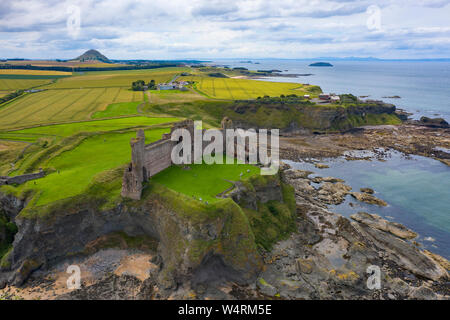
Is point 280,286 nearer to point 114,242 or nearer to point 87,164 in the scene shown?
point 114,242

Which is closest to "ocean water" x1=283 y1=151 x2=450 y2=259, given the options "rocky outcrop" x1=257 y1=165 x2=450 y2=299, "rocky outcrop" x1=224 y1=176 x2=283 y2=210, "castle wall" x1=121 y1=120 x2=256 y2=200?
"rocky outcrop" x1=257 y1=165 x2=450 y2=299

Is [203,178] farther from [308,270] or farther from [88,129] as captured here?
[88,129]

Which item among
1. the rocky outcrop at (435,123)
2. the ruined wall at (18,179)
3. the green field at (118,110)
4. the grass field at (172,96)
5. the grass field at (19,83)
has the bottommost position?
the rocky outcrop at (435,123)

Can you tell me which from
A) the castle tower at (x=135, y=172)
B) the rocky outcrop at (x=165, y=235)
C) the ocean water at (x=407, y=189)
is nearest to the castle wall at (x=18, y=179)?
the rocky outcrop at (x=165, y=235)

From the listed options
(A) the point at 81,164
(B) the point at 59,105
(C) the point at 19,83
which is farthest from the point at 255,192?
(C) the point at 19,83

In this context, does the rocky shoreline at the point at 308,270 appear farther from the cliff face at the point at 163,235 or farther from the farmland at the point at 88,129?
the farmland at the point at 88,129
